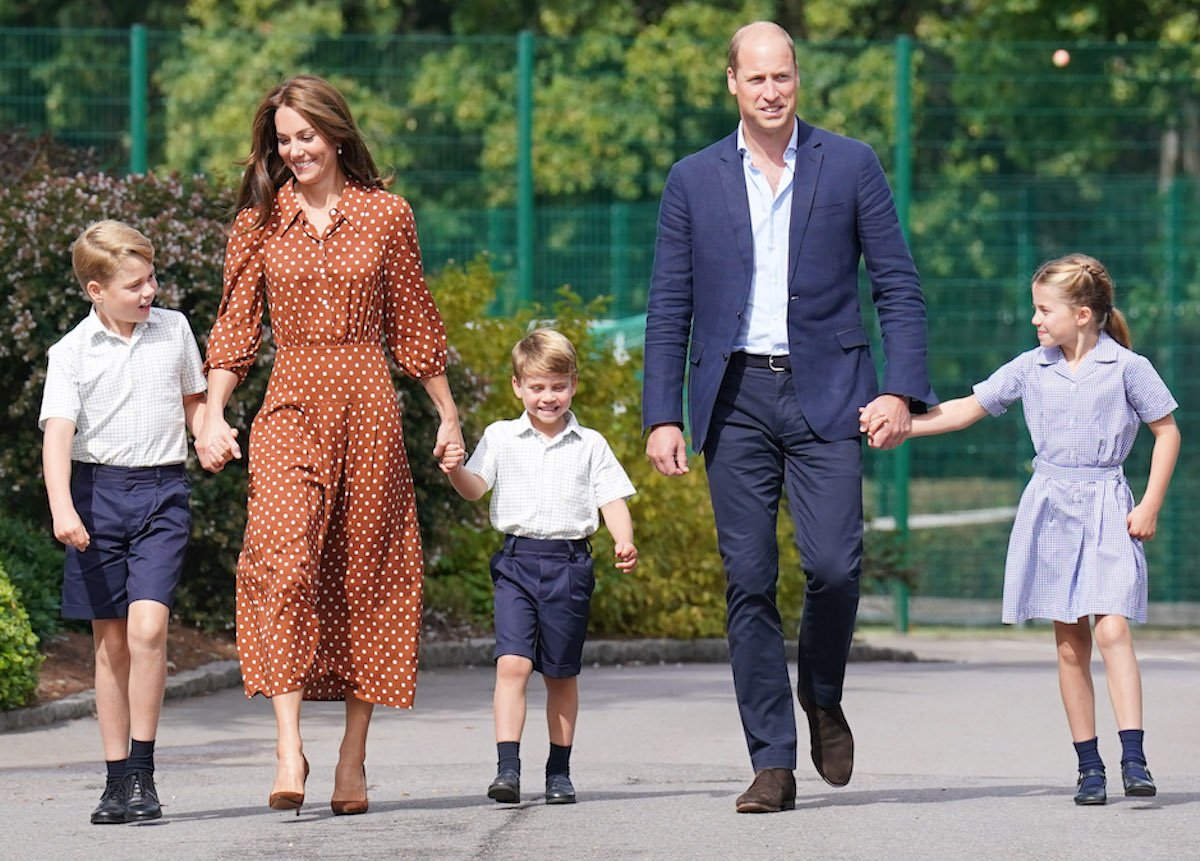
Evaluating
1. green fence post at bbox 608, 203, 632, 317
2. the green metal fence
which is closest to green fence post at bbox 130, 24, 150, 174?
the green metal fence

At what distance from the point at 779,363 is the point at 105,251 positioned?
1.85 metres

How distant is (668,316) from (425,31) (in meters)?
21.5

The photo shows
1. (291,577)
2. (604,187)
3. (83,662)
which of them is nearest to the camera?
(291,577)

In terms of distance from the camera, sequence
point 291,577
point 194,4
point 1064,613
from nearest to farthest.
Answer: point 291,577
point 1064,613
point 194,4

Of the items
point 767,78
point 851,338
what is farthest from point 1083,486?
point 767,78

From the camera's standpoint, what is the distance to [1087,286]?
271 inches

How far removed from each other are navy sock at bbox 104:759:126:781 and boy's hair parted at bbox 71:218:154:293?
129cm

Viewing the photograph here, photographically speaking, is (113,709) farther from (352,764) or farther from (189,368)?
(189,368)

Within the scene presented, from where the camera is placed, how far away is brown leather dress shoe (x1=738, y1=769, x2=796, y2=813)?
6344 mm

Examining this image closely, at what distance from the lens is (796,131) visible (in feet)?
21.9

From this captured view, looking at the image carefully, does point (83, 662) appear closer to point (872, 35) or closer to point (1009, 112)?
point (1009, 112)

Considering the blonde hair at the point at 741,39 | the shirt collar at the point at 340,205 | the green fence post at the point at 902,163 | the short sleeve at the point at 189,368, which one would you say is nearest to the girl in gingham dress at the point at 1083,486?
the blonde hair at the point at 741,39

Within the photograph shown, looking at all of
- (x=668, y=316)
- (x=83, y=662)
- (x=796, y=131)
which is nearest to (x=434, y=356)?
(x=668, y=316)

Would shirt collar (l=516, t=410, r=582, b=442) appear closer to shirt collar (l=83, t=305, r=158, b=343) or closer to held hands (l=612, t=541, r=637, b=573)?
held hands (l=612, t=541, r=637, b=573)
